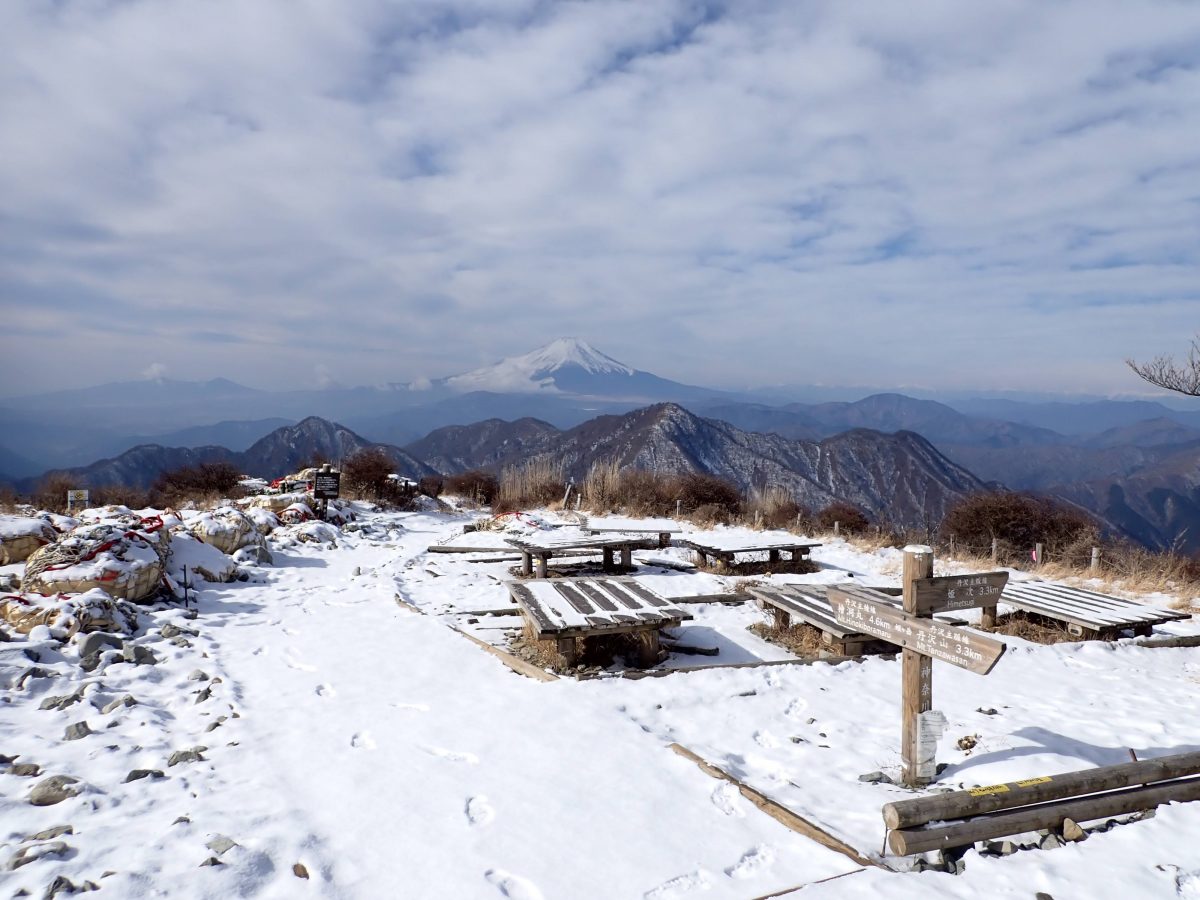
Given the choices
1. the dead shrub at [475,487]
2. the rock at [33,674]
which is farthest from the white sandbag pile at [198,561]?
the dead shrub at [475,487]

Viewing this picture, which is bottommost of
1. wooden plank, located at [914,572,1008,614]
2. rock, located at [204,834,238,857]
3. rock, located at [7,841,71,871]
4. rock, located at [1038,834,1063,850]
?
rock, located at [1038,834,1063,850]

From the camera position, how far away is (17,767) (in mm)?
3584

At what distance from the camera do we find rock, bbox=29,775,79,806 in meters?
3.28

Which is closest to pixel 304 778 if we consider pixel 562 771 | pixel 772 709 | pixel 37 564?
pixel 562 771

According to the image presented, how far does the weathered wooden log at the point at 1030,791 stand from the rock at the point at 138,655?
5.87m

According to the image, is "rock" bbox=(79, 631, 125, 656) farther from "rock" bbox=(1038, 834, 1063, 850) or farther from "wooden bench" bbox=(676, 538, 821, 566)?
"wooden bench" bbox=(676, 538, 821, 566)

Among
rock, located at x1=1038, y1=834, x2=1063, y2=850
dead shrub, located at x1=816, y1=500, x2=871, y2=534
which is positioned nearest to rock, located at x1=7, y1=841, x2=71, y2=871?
rock, located at x1=1038, y1=834, x2=1063, y2=850

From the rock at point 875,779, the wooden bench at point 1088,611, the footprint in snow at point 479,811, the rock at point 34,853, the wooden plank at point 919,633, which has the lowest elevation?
the rock at point 875,779

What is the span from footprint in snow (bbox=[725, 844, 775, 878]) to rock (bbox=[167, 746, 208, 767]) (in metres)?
3.23

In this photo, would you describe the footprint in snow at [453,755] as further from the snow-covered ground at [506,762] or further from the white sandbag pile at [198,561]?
the white sandbag pile at [198,561]

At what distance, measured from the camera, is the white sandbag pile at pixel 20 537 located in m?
8.84

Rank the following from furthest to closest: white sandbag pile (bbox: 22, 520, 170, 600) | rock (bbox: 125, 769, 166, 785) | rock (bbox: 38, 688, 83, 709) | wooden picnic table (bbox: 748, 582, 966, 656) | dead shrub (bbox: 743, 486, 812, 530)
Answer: dead shrub (bbox: 743, 486, 812, 530), white sandbag pile (bbox: 22, 520, 170, 600), wooden picnic table (bbox: 748, 582, 966, 656), rock (bbox: 38, 688, 83, 709), rock (bbox: 125, 769, 166, 785)

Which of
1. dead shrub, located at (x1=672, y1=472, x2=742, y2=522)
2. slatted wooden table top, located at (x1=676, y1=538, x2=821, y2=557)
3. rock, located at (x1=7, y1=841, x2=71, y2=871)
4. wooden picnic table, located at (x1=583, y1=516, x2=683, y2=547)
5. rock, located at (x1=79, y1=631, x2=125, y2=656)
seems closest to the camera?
rock, located at (x1=7, y1=841, x2=71, y2=871)

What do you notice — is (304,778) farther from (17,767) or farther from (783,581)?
(783,581)
